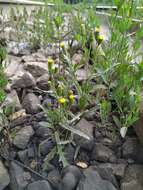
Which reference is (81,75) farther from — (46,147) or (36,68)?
(46,147)

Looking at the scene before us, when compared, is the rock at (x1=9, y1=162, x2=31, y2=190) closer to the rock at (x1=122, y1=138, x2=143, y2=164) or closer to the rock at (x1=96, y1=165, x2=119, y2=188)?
the rock at (x1=96, y1=165, x2=119, y2=188)

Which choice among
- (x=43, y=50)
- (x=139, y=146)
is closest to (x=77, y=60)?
(x=43, y=50)

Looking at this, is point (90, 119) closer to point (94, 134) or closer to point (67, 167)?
point (94, 134)

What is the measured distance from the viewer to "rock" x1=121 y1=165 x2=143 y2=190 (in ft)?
4.71

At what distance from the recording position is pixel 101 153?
5.06 feet

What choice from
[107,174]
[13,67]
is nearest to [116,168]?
[107,174]

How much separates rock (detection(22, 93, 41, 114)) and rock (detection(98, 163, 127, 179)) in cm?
53

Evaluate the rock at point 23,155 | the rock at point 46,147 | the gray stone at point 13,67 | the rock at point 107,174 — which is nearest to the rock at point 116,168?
the rock at point 107,174

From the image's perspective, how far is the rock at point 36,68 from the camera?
7.01 ft

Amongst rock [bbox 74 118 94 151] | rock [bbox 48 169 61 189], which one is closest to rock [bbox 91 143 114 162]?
rock [bbox 74 118 94 151]

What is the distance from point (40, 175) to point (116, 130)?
47 cm

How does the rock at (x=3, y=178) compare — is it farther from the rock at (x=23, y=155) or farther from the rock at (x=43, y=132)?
the rock at (x=43, y=132)

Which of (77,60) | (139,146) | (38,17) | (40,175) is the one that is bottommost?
(40,175)

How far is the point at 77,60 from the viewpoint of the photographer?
2.29 meters
